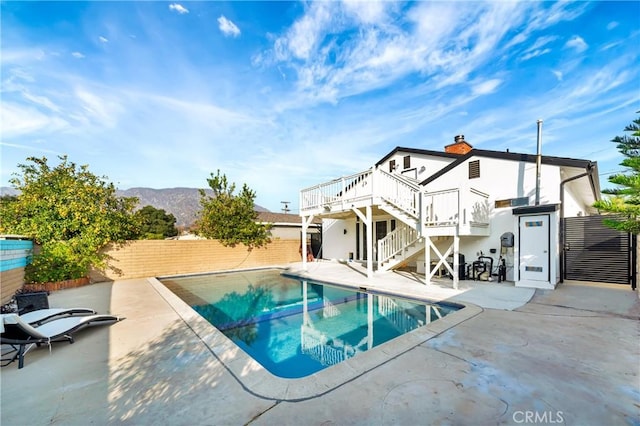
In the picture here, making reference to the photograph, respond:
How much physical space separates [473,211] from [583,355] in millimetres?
5759

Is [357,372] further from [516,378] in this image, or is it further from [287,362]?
[516,378]

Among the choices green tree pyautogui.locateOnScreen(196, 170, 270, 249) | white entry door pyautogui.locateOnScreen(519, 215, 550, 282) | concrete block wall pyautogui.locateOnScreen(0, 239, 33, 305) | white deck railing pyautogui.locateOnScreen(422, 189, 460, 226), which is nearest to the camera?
concrete block wall pyautogui.locateOnScreen(0, 239, 33, 305)

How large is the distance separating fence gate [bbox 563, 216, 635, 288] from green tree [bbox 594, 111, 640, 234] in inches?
84.6

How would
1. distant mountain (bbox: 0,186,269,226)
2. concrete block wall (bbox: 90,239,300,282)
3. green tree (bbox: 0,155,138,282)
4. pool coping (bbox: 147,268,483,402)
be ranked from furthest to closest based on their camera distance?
distant mountain (bbox: 0,186,269,226)
concrete block wall (bbox: 90,239,300,282)
green tree (bbox: 0,155,138,282)
pool coping (bbox: 147,268,483,402)

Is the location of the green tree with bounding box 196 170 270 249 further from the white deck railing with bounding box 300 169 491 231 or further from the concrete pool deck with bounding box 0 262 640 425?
the concrete pool deck with bounding box 0 262 640 425

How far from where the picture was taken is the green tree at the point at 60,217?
8484 millimetres

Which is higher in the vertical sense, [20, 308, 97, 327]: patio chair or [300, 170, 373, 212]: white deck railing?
[300, 170, 373, 212]: white deck railing

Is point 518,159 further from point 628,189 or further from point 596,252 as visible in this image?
point 628,189

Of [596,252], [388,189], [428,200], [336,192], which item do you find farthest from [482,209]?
[336,192]

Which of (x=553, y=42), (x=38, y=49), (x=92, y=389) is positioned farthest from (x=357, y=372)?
(x=553, y=42)

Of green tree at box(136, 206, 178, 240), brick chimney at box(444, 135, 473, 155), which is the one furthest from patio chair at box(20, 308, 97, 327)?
green tree at box(136, 206, 178, 240)

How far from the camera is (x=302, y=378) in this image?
2.87 m

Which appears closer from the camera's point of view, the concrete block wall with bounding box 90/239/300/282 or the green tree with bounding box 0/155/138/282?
the green tree with bounding box 0/155/138/282

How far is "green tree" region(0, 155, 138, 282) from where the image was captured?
8484mm
